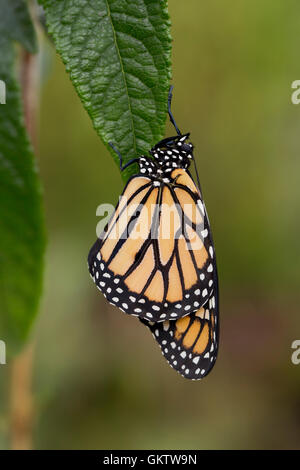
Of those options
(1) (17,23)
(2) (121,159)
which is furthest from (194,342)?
(1) (17,23)

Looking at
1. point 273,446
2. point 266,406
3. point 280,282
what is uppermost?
point 280,282

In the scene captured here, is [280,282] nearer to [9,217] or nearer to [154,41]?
[9,217]

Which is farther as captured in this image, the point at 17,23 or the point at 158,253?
the point at 158,253

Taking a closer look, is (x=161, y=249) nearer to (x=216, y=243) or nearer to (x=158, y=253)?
(x=158, y=253)

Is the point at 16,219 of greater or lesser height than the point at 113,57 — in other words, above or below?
below

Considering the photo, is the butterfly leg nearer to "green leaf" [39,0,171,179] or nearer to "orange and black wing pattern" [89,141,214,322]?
"green leaf" [39,0,171,179]

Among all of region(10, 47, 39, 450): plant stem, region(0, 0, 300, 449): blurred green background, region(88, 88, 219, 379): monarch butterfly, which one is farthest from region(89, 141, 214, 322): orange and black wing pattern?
region(0, 0, 300, 449): blurred green background

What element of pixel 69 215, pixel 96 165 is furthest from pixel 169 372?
pixel 96 165
